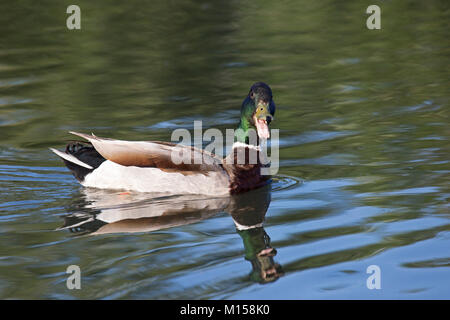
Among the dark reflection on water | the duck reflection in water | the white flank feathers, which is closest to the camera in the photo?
the dark reflection on water

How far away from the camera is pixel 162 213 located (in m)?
7.46

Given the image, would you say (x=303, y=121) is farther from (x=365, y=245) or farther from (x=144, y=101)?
(x=365, y=245)

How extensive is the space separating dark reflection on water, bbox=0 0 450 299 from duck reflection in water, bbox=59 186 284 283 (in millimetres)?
30

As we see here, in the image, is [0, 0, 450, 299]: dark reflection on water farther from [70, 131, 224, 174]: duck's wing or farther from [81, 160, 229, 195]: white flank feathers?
[70, 131, 224, 174]: duck's wing

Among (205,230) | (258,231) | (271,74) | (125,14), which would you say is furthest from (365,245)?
(125,14)

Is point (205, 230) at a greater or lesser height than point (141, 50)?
lesser

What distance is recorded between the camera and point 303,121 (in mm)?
10594

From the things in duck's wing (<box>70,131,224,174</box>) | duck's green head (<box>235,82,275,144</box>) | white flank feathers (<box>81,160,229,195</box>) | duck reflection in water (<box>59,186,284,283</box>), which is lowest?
duck reflection in water (<box>59,186,284,283</box>)

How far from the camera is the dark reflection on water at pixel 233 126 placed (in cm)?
577

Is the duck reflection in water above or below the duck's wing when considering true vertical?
below

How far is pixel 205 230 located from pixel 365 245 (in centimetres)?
140

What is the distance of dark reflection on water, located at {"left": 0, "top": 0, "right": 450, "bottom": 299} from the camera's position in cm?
577

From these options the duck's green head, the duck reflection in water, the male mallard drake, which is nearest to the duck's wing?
the male mallard drake
